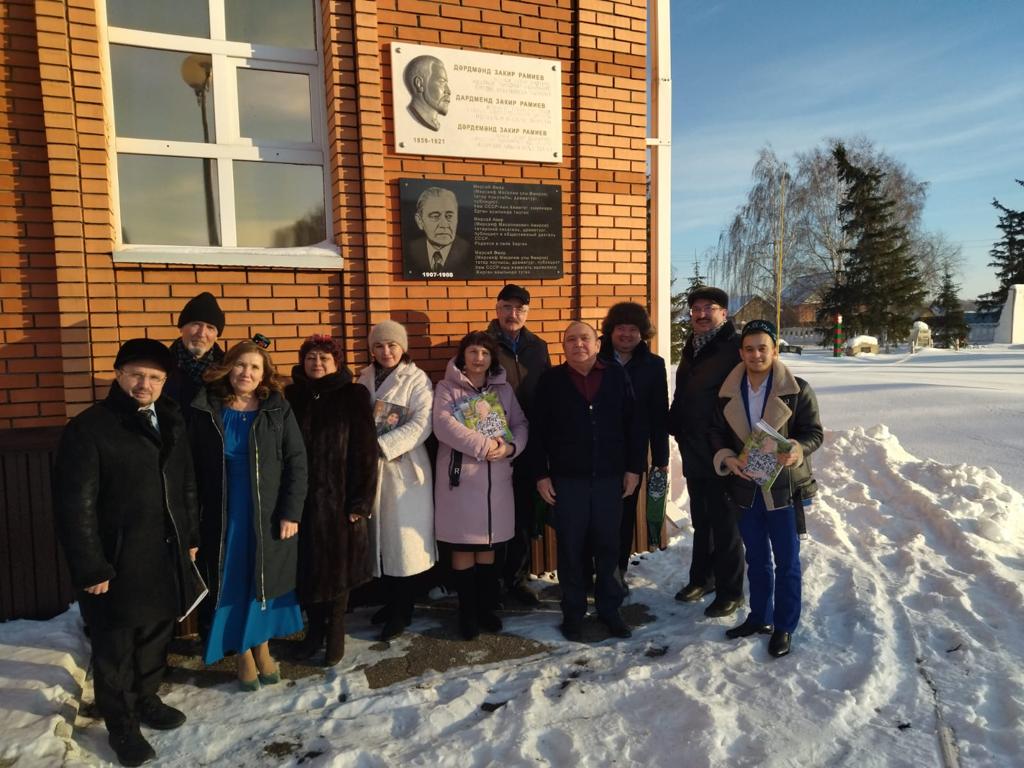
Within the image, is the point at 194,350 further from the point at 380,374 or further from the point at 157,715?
the point at 157,715

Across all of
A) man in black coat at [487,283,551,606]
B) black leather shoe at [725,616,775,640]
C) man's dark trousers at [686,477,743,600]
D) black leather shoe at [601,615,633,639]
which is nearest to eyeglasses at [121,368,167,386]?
man in black coat at [487,283,551,606]

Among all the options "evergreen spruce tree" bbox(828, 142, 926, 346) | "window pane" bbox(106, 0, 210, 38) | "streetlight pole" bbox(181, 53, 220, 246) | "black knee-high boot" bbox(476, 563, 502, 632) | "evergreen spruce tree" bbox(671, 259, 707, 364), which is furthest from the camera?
"evergreen spruce tree" bbox(828, 142, 926, 346)

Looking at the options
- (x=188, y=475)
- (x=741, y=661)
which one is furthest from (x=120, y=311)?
(x=741, y=661)

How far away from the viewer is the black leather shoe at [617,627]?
3.26 metres

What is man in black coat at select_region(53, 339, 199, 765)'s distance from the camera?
2.24 metres

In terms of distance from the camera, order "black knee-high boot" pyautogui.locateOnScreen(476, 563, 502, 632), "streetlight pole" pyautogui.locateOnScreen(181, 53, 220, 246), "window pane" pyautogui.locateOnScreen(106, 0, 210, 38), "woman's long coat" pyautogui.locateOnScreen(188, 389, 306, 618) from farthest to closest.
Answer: "streetlight pole" pyautogui.locateOnScreen(181, 53, 220, 246) < "window pane" pyautogui.locateOnScreen(106, 0, 210, 38) < "black knee-high boot" pyautogui.locateOnScreen(476, 563, 502, 632) < "woman's long coat" pyautogui.locateOnScreen(188, 389, 306, 618)

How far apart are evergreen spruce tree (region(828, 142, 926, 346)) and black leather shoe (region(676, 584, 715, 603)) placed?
31.8m

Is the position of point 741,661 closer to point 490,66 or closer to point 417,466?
point 417,466

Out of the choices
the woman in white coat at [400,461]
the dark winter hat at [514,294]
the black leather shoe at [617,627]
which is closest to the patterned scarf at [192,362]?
the woman in white coat at [400,461]

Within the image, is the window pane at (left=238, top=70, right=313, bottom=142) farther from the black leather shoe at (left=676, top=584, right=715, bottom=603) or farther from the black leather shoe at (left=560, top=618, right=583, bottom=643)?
the black leather shoe at (left=676, top=584, right=715, bottom=603)

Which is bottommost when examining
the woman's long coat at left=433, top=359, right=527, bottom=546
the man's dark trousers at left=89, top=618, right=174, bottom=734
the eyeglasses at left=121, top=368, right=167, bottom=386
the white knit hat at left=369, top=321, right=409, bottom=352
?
the man's dark trousers at left=89, top=618, right=174, bottom=734

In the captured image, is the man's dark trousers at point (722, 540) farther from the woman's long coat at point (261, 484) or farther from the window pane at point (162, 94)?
the window pane at point (162, 94)

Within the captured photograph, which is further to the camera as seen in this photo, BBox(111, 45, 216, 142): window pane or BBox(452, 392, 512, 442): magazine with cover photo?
BBox(111, 45, 216, 142): window pane

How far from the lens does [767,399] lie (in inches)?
117
